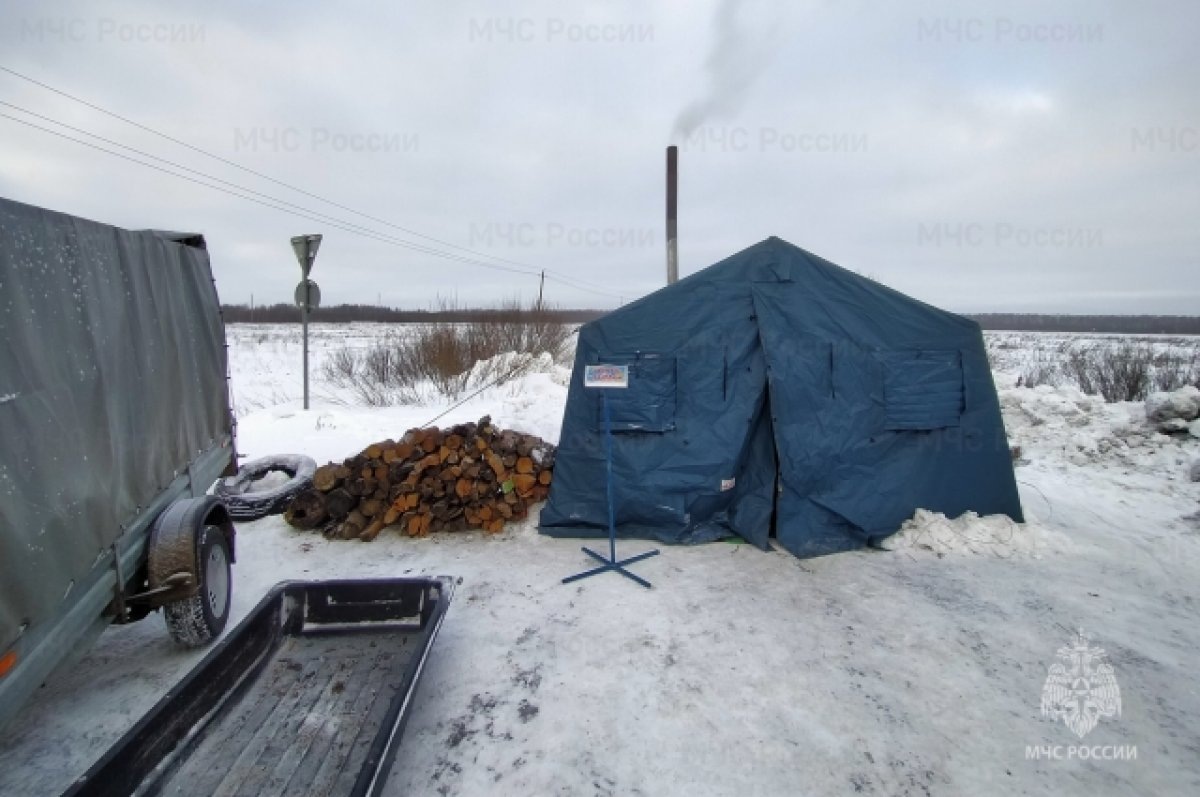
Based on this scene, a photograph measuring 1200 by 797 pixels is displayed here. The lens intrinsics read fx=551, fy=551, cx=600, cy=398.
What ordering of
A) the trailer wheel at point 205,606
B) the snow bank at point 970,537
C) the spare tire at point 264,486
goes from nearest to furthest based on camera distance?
the trailer wheel at point 205,606 < the snow bank at point 970,537 < the spare tire at point 264,486

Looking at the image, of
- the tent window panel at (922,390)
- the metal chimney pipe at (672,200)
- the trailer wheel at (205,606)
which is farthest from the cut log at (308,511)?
the metal chimney pipe at (672,200)

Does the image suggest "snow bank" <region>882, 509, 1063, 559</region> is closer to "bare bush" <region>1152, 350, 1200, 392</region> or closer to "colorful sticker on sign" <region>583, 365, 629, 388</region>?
"colorful sticker on sign" <region>583, 365, 629, 388</region>

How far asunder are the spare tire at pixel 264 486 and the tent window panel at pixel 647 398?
340 centimetres

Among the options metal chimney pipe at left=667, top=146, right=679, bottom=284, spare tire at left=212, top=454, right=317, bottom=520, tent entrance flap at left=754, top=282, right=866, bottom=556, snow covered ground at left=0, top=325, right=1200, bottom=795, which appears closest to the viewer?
snow covered ground at left=0, top=325, right=1200, bottom=795

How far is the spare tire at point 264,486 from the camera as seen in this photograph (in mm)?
5742

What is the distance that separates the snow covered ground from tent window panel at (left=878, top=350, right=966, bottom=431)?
0.95m

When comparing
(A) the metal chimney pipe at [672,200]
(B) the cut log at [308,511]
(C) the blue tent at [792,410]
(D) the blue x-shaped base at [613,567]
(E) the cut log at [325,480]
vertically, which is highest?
(A) the metal chimney pipe at [672,200]

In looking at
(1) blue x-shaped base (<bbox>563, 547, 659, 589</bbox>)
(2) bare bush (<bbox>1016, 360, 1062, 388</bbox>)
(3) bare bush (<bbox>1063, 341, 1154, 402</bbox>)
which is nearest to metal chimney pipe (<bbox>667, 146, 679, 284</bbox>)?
(1) blue x-shaped base (<bbox>563, 547, 659, 589</bbox>)

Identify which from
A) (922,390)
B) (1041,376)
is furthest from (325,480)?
(1041,376)

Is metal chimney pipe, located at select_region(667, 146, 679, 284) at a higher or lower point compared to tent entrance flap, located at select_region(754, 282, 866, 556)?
higher

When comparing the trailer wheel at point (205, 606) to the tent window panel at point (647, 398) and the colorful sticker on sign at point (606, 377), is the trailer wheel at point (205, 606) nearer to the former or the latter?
the colorful sticker on sign at point (606, 377)

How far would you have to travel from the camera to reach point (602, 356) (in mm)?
5480

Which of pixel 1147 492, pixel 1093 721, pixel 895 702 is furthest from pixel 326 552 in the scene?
pixel 1147 492

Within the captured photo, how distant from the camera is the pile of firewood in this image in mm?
5492
